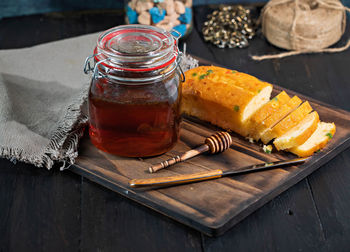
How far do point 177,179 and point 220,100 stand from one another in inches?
19.5

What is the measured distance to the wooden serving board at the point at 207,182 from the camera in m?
1.74

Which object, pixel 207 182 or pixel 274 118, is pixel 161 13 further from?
pixel 207 182

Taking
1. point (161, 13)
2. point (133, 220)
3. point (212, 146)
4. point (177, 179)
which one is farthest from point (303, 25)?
point (133, 220)

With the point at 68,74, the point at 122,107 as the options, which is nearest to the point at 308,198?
the point at 122,107

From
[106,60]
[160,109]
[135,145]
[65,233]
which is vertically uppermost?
[106,60]

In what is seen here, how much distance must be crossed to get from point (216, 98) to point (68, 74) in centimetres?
87

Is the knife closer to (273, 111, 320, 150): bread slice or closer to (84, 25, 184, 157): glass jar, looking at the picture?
(273, 111, 320, 150): bread slice

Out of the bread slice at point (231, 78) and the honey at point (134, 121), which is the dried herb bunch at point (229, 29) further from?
the honey at point (134, 121)

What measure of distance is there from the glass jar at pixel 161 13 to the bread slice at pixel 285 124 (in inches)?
45.9

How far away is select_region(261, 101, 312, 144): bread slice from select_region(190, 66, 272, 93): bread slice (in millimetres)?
174

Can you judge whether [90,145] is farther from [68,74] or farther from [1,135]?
[68,74]

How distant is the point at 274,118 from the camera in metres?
2.11

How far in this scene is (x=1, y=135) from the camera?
2.05 m

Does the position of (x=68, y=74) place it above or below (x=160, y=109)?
below
